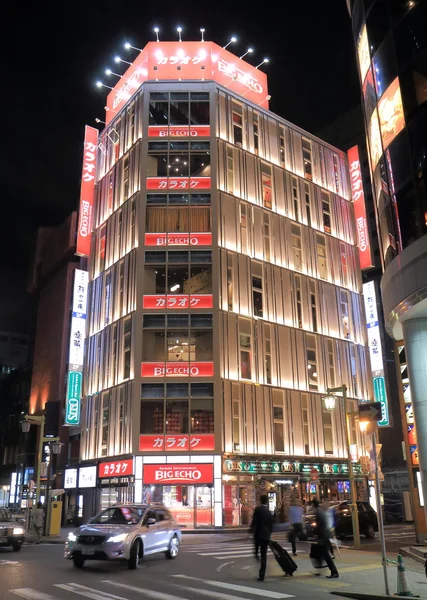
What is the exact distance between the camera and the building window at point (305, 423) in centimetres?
3659

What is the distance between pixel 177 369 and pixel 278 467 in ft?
29.2

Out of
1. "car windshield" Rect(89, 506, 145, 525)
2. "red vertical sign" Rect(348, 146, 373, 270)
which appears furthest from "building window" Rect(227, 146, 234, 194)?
"car windshield" Rect(89, 506, 145, 525)

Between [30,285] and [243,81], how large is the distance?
117 feet

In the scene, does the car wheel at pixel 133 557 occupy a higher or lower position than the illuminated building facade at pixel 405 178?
lower

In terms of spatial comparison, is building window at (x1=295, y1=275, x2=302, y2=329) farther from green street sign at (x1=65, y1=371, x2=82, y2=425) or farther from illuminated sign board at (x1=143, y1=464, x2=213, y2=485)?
green street sign at (x1=65, y1=371, x2=82, y2=425)

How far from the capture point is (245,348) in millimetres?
35219

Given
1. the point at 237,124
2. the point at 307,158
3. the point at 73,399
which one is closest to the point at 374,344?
the point at 307,158

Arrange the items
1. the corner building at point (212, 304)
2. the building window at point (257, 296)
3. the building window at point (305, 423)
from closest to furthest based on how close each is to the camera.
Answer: the corner building at point (212, 304)
the building window at point (305, 423)
the building window at point (257, 296)

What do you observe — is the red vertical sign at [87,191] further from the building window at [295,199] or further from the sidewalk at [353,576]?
the sidewalk at [353,576]

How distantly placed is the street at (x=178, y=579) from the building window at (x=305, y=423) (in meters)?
19.9

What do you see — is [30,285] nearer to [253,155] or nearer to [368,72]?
[253,155]

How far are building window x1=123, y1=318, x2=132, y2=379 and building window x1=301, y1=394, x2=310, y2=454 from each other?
1209cm

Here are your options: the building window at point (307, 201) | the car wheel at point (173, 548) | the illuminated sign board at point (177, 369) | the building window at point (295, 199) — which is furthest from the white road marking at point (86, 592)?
the building window at point (307, 201)

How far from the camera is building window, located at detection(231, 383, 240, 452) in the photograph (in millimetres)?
32750
